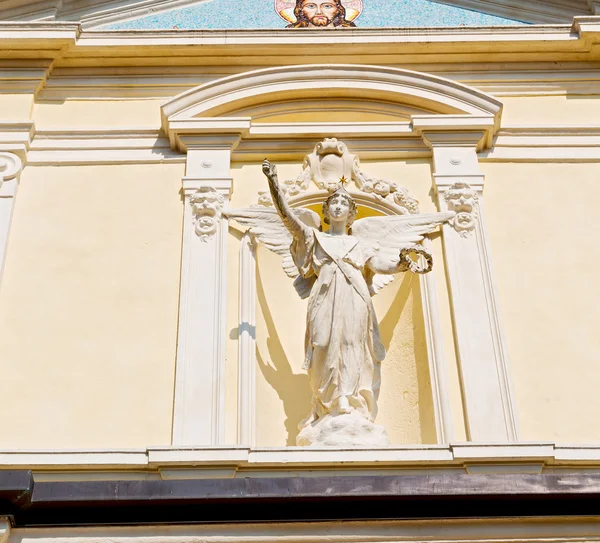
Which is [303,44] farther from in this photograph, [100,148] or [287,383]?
[287,383]

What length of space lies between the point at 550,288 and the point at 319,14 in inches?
106

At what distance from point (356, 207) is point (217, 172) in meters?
0.88

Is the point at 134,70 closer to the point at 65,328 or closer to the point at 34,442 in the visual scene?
the point at 65,328

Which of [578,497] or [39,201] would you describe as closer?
[578,497]

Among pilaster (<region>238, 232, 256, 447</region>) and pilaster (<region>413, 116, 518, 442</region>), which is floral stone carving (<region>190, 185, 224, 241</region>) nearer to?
pilaster (<region>238, 232, 256, 447</region>)

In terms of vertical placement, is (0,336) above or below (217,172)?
below

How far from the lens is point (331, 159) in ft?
26.4

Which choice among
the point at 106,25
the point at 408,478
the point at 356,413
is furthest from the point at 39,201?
the point at 408,478

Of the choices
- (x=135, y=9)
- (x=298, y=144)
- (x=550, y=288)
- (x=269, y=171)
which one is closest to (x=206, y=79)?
(x=298, y=144)

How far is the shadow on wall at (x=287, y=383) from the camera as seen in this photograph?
24.6ft

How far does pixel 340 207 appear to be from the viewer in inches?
294

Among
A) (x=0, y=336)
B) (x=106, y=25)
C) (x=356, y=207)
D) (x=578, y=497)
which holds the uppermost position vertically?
A: (x=106, y=25)

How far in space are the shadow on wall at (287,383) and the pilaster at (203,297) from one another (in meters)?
0.43

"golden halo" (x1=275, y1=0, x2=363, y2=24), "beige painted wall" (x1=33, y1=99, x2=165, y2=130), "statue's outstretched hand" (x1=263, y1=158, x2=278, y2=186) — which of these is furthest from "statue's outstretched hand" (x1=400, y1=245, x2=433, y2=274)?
"golden halo" (x1=275, y1=0, x2=363, y2=24)
